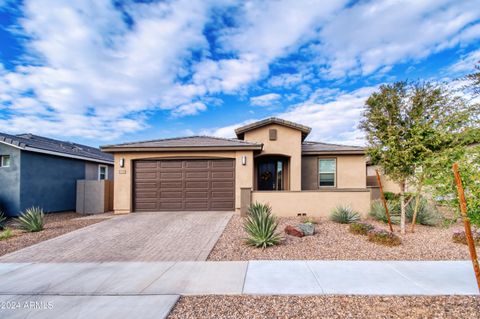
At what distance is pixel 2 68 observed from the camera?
12430 millimetres

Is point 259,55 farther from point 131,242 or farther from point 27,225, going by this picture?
point 27,225

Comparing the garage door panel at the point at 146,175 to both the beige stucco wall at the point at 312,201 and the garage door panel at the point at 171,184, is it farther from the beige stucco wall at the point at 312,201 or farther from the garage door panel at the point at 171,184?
the beige stucco wall at the point at 312,201

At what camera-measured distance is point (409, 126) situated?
756 centimetres

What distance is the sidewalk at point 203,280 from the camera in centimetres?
391

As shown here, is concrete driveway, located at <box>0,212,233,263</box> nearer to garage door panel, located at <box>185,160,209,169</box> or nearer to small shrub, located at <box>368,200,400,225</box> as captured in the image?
garage door panel, located at <box>185,160,209,169</box>

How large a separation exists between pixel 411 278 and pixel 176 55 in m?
13.5

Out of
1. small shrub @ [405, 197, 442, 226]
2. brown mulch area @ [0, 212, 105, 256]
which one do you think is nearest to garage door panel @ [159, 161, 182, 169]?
brown mulch area @ [0, 212, 105, 256]

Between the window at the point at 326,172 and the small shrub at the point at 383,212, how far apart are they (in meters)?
4.03

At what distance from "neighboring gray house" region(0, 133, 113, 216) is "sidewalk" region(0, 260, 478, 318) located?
8.26 meters

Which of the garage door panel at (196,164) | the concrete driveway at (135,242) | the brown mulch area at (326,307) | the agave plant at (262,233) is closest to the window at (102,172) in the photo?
the concrete driveway at (135,242)

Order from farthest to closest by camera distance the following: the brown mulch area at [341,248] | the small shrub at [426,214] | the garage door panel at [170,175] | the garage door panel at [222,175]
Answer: the garage door panel at [170,175]
the garage door panel at [222,175]
the small shrub at [426,214]
the brown mulch area at [341,248]

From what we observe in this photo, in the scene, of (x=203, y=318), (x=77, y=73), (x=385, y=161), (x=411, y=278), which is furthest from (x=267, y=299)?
(x=77, y=73)

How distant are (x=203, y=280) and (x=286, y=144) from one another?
400 inches

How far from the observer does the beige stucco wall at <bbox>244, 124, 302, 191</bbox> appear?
44.2 feet
